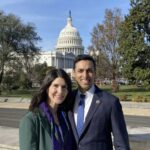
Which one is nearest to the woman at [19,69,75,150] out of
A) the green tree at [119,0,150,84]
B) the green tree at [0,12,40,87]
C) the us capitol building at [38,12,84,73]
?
the green tree at [119,0,150,84]

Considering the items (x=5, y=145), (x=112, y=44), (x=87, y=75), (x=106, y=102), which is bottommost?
(x=5, y=145)

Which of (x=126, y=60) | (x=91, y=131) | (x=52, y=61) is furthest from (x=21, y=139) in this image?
(x=52, y=61)

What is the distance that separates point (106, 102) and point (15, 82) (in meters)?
55.6

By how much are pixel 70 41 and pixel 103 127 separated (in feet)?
502

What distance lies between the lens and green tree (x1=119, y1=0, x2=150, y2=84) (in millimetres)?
41875

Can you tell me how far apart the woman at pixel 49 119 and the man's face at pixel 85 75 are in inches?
5.7

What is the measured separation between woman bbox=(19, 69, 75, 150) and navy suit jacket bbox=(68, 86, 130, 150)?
138 mm

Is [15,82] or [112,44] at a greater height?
[112,44]

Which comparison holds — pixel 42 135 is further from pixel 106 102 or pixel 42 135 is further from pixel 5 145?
pixel 5 145

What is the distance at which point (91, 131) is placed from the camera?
12.1 feet

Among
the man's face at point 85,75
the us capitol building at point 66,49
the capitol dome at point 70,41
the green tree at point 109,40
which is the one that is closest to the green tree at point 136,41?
the green tree at point 109,40

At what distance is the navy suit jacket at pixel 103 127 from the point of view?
3.68 m

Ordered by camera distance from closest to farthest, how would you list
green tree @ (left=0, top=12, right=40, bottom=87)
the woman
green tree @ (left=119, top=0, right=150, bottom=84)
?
the woman, green tree @ (left=119, top=0, right=150, bottom=84), green tree @ (left=0, top=12, right=40, bottom=87)

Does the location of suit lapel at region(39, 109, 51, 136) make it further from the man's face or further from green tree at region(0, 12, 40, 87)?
green tree at region(0, 12, 40, 87)
